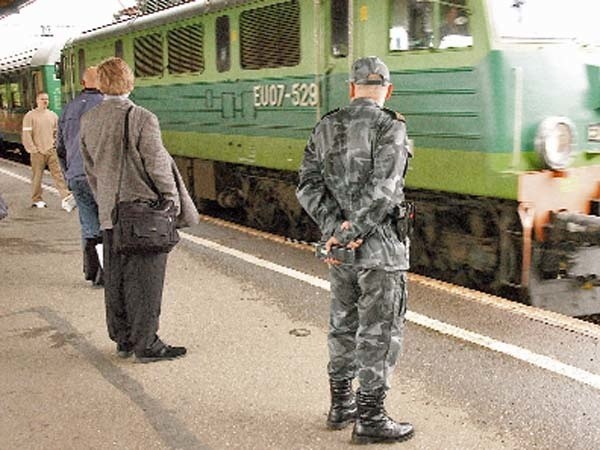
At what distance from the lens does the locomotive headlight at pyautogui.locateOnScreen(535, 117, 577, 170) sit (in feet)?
20.8

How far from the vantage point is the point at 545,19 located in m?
6.54

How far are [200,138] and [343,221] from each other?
24.8 feet

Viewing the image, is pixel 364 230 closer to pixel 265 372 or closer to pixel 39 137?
pixel 265 372

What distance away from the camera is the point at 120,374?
504 centimetres

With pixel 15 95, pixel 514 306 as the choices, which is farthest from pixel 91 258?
pixel 15 95

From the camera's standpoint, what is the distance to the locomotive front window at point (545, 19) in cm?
639

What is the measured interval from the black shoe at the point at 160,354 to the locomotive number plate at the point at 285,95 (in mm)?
3824

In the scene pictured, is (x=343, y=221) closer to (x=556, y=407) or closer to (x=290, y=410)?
(x=290, y=410)

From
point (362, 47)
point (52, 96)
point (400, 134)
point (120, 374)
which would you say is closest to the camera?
point (400, 134)

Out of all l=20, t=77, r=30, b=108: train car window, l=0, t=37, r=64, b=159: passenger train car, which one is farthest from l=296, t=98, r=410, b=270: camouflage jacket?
l=20, t=77, r=30, b=108: train car window

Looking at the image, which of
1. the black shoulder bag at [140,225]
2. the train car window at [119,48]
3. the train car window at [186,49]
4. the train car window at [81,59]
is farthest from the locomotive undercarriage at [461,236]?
the train car window at [81,59]

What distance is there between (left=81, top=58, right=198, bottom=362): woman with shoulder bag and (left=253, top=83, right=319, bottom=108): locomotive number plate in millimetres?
3545

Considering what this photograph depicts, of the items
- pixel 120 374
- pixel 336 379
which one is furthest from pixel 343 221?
pixel 120 374

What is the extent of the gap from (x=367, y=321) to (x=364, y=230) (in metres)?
0.46
